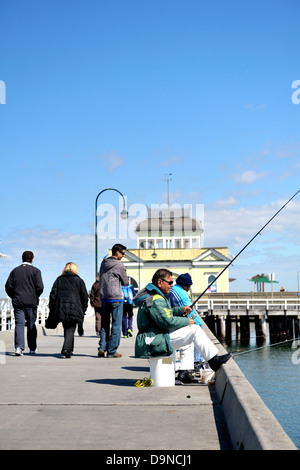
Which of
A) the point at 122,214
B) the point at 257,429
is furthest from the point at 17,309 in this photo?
the point at 122,214

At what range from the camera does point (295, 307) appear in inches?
1997

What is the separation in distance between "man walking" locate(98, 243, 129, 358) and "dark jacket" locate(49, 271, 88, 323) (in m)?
0.39

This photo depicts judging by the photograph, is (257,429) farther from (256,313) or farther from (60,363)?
(256,313)

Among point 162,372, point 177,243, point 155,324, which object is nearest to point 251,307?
point 177,243

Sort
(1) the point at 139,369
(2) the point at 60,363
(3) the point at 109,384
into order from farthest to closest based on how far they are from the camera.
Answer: (2) the point at 60,363, (1) the point at 139,369, (3) the point at 109,384

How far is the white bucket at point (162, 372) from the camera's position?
7324mm

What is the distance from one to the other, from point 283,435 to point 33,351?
8770 millimetres

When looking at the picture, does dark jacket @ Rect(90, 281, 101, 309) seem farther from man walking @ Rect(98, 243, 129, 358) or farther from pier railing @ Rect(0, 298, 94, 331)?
man walking @ Rect(98, 243, 129, 358)

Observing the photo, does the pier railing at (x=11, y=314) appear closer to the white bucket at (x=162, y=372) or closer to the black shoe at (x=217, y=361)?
the white bucket at (x=162, y=372)

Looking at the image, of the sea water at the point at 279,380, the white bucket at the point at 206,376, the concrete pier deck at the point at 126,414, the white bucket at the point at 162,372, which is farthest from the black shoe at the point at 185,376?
the sea water at the point at 279,380

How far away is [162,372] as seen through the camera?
24.3 feet

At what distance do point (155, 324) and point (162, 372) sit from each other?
66 centimetres

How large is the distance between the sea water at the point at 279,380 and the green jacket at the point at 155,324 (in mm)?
1224
